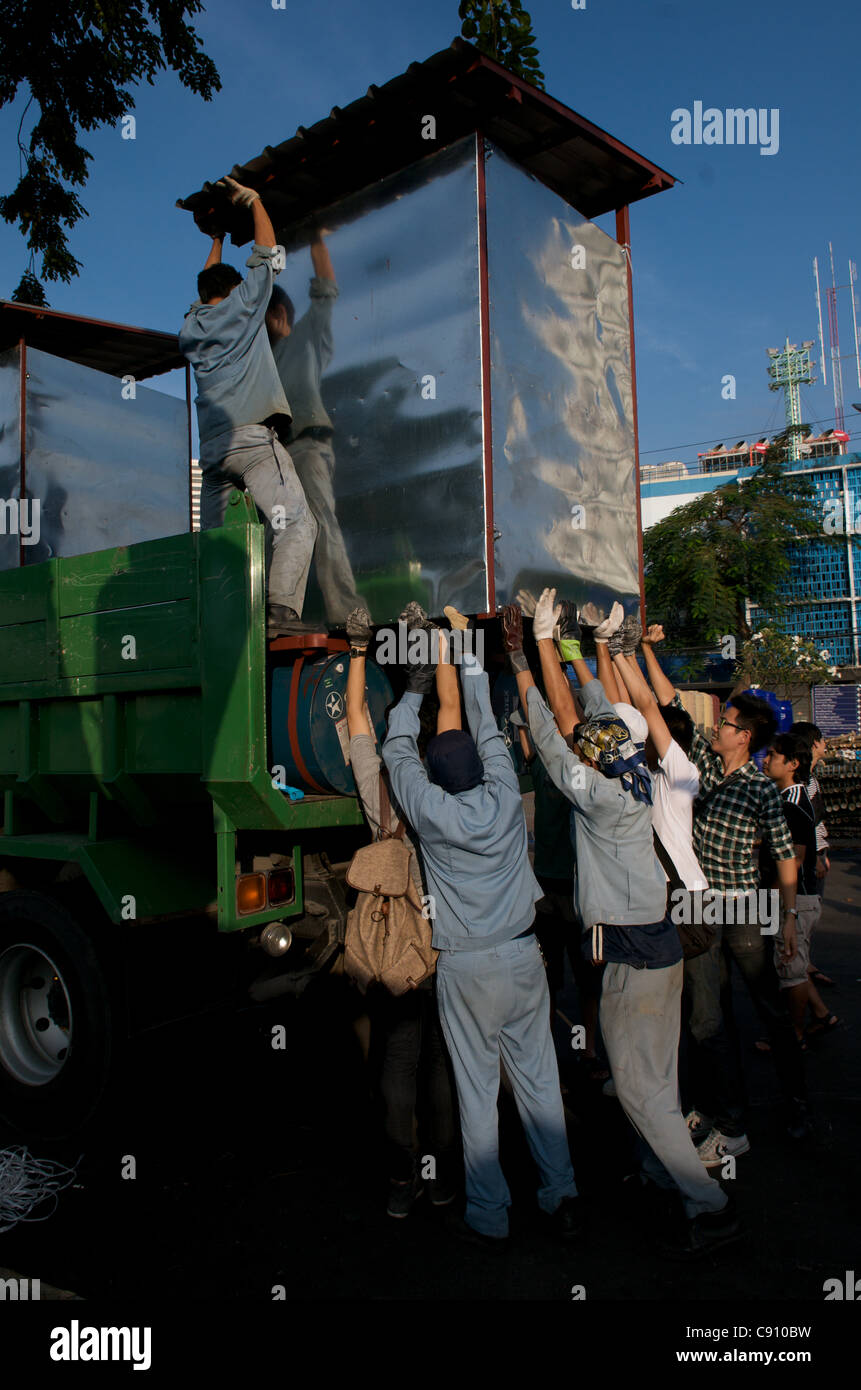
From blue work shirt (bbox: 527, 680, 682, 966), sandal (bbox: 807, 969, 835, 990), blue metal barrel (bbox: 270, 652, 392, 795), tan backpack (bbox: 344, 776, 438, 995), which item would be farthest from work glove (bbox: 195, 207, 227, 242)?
sandal (bbox: 807, 969, 835, 990)

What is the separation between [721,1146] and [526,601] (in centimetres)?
234

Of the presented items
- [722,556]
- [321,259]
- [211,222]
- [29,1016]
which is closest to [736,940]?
[29,1016]

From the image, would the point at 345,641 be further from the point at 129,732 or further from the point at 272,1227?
the point at 272,1227

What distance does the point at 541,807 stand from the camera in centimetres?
466

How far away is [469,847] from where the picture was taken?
124 inches

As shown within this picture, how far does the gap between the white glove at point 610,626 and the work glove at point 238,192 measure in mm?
2418

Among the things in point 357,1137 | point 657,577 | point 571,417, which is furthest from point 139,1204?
point 657,577

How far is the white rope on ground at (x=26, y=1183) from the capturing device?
3.35 m

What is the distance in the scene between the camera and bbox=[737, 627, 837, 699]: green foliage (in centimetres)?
1938

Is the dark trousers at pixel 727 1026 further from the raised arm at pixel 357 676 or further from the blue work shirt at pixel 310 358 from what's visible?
the blue work shirt at pixel 310 358

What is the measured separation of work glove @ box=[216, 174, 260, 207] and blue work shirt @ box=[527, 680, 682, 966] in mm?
2777

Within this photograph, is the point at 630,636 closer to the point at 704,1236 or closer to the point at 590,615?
the point at 590,615

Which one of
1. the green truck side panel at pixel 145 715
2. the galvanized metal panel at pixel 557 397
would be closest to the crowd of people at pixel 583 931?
the galvanized metal panel at pixel 557 397
